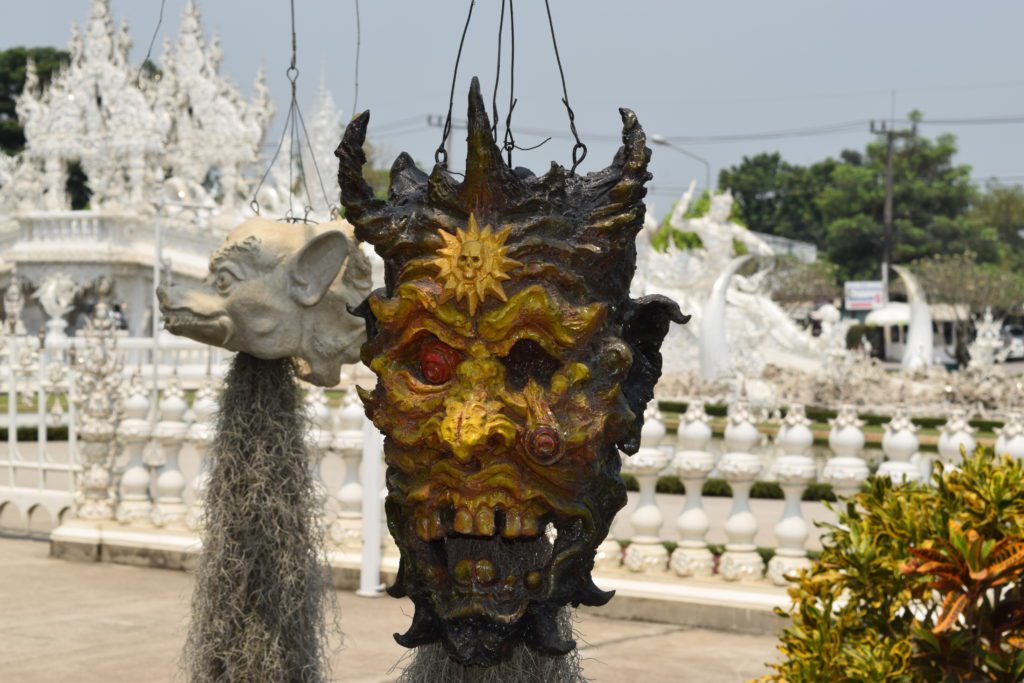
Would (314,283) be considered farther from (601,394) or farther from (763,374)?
(763,374)

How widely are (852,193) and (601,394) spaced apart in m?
45.4

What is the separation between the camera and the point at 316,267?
3.82 metres

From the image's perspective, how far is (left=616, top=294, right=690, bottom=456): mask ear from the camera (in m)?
2.56

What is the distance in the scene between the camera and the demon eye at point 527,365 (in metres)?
2.37

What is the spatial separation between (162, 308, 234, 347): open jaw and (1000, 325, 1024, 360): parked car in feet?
104

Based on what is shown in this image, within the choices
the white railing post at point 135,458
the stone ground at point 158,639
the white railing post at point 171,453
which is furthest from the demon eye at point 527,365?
the white railing post at point 135,458

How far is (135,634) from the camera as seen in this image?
611 cm

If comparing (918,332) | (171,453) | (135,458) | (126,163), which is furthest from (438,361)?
(126,163)

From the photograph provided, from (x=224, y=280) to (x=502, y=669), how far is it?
1694 millimetres

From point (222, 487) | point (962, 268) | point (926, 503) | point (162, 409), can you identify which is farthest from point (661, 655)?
point (962, 268)

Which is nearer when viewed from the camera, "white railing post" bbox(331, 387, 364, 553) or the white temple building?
"white railing post" bbox(331, 387, 364, 553)

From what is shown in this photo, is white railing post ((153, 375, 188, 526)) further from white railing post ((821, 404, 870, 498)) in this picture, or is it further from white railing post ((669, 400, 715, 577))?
white railing post ((821, 404, 870, 498))

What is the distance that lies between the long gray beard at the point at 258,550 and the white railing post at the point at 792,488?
286 centimetres

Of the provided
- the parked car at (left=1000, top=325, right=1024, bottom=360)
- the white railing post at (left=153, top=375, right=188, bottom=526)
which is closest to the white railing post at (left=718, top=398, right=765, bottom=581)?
the white railing post at (left=153, top=375, right=188, bottom=526)
